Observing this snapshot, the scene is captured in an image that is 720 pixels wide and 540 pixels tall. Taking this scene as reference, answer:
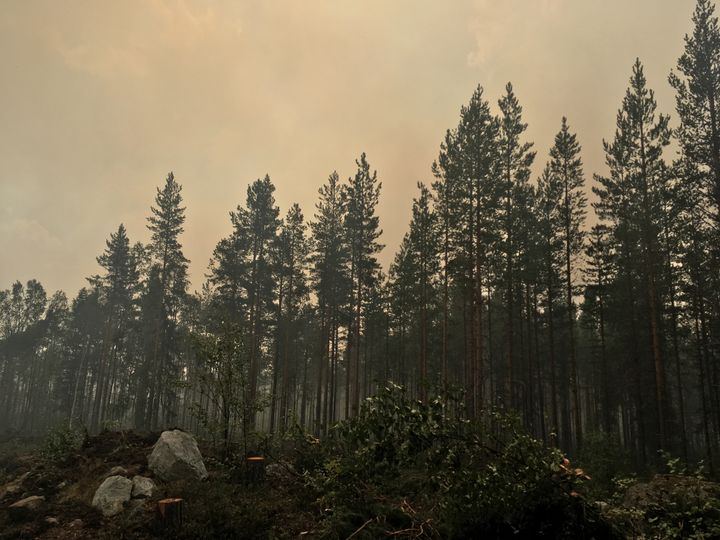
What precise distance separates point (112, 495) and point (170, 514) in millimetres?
2627

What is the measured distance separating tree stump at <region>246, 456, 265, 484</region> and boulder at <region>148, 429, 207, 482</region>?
1265mm

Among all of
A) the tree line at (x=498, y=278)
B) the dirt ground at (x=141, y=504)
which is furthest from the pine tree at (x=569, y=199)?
the dirt ground at (x=141, y=504)

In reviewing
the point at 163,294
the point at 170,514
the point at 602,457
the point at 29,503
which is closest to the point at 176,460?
the point at 29,503

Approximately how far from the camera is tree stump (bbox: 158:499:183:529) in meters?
8.07

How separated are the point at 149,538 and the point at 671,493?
959 cm

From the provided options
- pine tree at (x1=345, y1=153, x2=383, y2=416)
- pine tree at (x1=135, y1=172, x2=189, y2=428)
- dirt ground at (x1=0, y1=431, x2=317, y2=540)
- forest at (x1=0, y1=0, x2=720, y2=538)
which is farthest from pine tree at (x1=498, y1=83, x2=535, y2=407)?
pine tree at (x1=135, y1=172, x2=189, y2=428)

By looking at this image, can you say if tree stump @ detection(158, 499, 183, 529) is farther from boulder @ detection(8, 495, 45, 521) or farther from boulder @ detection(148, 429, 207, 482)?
boulder @ detection(8, 495, 45, 521)

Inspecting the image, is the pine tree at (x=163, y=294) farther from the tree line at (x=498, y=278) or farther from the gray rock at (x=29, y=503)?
the gray rock at (x=29, y=503)

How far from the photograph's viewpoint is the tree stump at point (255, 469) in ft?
37.5

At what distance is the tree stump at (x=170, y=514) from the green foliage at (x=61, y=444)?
672 cm

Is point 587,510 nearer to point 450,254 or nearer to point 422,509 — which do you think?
point 422,509

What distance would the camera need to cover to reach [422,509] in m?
7.65

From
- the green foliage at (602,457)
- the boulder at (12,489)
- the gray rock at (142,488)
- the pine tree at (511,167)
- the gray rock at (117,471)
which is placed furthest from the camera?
the pine tree at (511,167)

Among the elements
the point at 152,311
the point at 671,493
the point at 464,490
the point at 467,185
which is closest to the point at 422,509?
the point at 464,490
